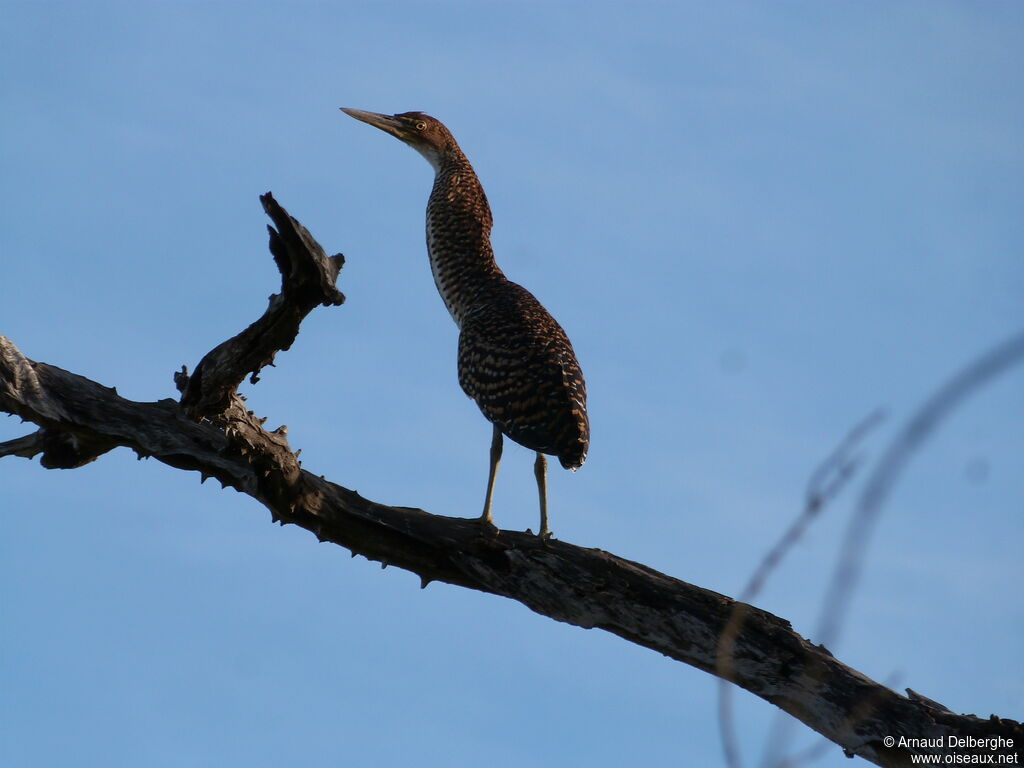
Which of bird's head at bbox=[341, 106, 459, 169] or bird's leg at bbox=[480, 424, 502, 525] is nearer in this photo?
bird's leg at bbox=[480, 424, 502, 525]

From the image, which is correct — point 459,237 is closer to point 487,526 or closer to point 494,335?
point 494,335

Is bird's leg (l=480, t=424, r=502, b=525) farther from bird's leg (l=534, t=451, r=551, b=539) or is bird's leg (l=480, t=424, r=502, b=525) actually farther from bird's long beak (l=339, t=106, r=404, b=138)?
bird's long beak (l=339, t=106, r=404, b=138)

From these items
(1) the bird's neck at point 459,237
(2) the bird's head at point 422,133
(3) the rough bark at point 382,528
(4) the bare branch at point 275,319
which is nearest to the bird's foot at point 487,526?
(3) the rough bark at point 382,528

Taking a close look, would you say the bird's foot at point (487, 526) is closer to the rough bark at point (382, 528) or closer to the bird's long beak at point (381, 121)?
the rough bark at point (382, 528)

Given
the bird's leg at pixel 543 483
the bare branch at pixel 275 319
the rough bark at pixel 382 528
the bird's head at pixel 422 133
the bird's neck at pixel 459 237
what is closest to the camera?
the bare branch at pixel 275 319

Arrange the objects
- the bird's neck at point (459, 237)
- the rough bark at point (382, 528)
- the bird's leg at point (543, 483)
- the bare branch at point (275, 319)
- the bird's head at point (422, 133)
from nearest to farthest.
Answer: the bare branch at point (275, 319), the rough bark at point (382, 528), the bird's leg at point (543, 483), the bird's neck at point (459, 237), the bird's head at point (422, 133)

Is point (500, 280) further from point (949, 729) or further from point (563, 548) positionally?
point (949, 729)

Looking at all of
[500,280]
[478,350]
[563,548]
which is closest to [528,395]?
[478,350]

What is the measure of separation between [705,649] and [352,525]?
195 centimetres

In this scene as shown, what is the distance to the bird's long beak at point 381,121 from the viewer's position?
1052cm

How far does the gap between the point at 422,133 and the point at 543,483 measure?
163 inches

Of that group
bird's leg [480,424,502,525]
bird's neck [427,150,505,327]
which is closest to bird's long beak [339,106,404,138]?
bird's neck [427,150,505,327]

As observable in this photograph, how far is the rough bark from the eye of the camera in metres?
5.79

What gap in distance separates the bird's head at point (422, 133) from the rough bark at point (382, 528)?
4.76m
